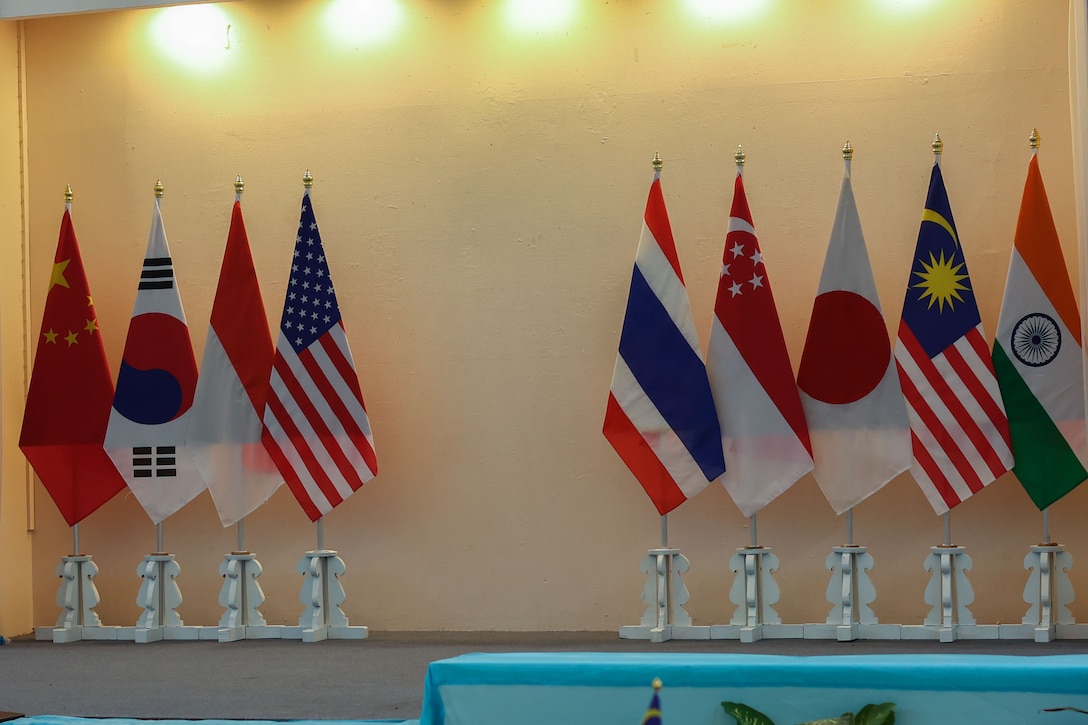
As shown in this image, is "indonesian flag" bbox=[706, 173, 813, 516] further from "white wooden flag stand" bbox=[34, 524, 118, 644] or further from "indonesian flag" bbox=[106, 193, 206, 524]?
"white wooden flag stand" bbox=[34, 524, 118, 644]

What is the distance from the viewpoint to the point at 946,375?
586 centimetres

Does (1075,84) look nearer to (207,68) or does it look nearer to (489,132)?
(489,132)

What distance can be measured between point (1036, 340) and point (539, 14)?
3.00 metres

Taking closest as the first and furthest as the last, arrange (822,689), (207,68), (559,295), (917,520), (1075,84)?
(822,689) → (1075,84) → (917,520) → (559,295) → (207,68)

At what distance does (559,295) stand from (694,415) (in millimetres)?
1073

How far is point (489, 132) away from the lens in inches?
268

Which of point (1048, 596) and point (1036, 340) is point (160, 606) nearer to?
point (1048, 596)

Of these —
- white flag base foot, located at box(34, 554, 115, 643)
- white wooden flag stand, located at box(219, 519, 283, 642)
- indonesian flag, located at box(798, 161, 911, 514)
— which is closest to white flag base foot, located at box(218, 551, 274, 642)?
white wooden flag stand, located at box(219, 519, 283, 642)

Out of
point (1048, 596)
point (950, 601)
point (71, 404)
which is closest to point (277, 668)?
point (71, 404)

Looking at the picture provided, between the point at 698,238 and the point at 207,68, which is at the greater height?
the point at 207,68

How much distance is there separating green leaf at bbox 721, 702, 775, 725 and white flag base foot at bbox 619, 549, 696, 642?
2951 millimetres

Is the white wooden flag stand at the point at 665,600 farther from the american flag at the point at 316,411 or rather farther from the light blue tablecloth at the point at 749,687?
the light blue tablecloth at the point at 749,687

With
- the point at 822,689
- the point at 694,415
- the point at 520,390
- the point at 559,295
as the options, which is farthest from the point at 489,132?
the point at 822,689

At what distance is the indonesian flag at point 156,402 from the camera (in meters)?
6.57
